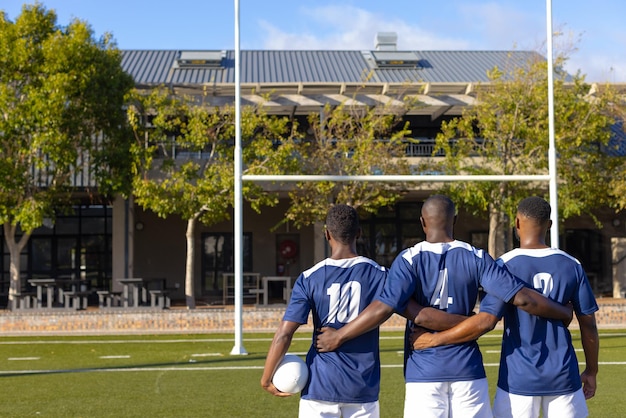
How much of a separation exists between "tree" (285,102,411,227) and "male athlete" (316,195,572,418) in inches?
687

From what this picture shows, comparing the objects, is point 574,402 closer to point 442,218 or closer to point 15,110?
point 442,218

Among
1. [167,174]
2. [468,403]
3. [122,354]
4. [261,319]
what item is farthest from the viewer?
[167,174]

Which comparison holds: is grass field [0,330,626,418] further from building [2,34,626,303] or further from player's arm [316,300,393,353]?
building [2,34,626,303]

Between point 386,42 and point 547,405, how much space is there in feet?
98.4

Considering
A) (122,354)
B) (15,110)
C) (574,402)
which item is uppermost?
(15,110)

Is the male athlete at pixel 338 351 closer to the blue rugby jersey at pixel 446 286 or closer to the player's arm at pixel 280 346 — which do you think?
the player's arm at pixel 280 346

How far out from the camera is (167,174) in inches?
933

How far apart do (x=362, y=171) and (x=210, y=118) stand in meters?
4.28

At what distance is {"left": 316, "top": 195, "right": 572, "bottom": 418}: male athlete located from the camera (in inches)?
173

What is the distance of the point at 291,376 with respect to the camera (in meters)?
4.44

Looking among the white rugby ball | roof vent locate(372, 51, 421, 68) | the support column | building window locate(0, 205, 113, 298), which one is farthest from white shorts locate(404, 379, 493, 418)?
roof vent locate(372, 51, 421, 68)

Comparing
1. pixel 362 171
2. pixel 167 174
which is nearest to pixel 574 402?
pixel 362 171

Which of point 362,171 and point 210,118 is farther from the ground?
point 210,118

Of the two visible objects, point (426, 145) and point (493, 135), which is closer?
point (493, 135)
